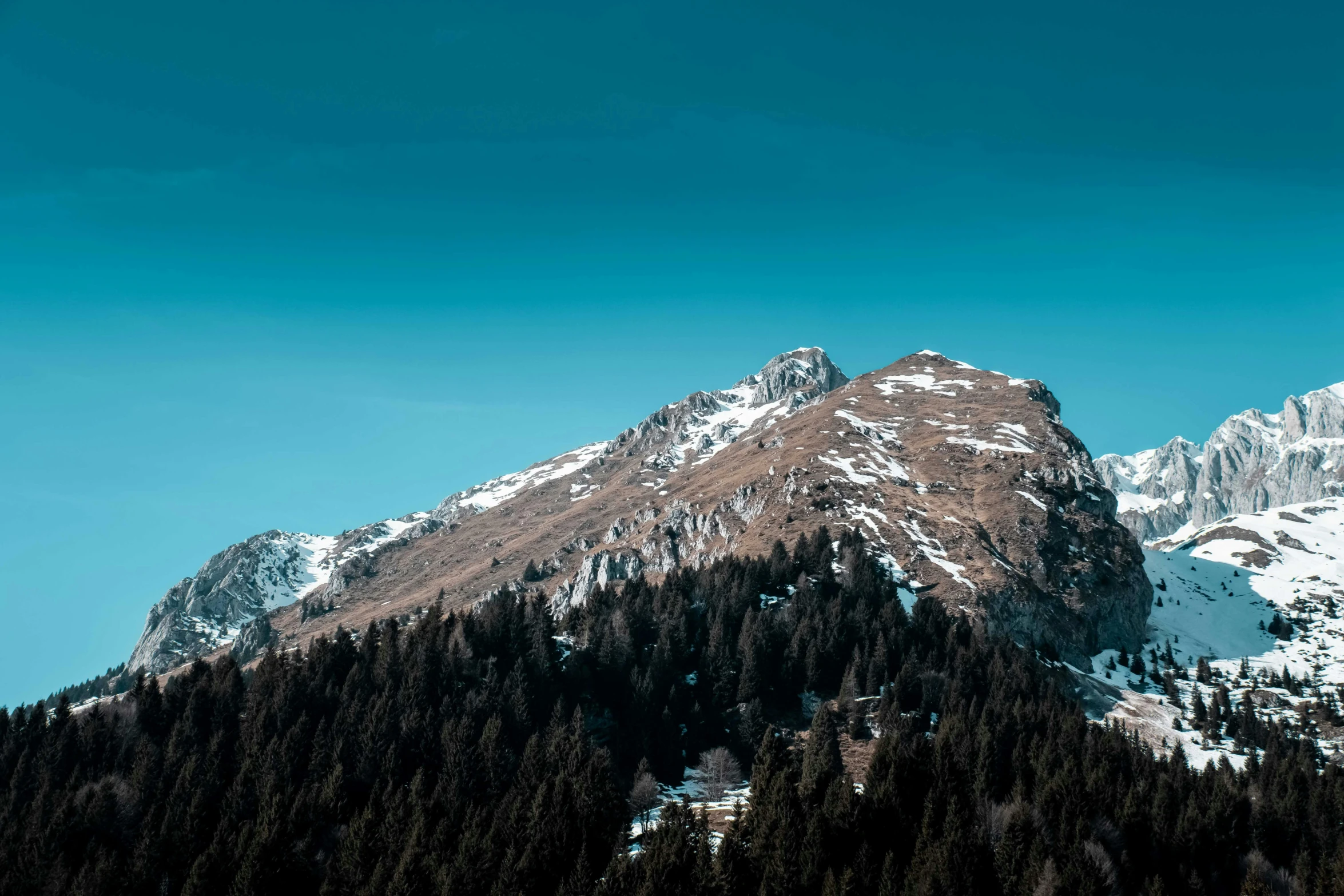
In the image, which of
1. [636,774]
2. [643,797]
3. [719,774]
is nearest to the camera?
[643,797]

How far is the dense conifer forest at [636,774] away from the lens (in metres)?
79.7

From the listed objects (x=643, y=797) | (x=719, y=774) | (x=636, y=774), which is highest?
(x=636, y=774)

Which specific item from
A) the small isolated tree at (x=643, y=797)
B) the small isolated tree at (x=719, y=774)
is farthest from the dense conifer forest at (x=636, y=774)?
the small isolated tree at (x=719, y=774)

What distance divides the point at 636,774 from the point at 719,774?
1123 centimetres

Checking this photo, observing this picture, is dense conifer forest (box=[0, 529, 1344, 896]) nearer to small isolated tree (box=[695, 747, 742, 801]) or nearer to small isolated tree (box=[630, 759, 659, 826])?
small isolated tree (box=[630, 759, 659, 826])

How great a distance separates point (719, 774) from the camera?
116m

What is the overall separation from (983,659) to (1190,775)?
39841 mm

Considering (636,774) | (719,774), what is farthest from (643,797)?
(719,774)

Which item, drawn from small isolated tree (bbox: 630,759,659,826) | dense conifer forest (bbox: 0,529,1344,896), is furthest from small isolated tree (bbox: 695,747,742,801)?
small isolated tree (bbox: 630,759,659,826)

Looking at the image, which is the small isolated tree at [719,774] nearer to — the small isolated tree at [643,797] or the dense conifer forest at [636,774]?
the dense conifer forest at [636,774]

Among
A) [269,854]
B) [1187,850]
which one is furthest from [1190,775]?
[269,854]

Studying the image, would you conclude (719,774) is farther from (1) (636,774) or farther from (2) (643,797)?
(2) (643,797)

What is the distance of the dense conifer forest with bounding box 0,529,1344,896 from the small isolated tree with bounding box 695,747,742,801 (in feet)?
16.0

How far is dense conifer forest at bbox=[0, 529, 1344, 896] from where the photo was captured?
7969cm
